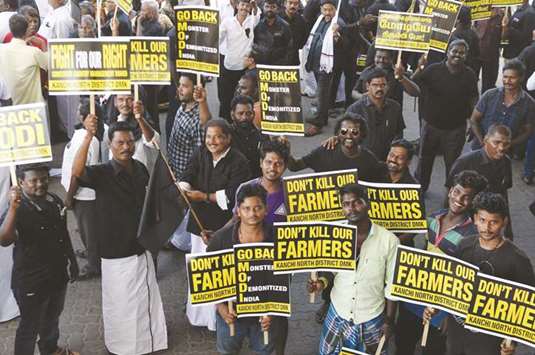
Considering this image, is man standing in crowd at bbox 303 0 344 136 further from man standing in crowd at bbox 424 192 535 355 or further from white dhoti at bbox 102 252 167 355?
man standing in crowd at bbox 424 192 535 355

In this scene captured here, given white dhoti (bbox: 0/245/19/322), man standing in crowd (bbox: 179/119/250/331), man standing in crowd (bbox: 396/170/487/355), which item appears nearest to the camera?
man standing in crowd (bbox: 396/170/487/355)

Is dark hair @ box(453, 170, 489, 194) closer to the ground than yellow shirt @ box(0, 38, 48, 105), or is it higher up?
closer to the ground

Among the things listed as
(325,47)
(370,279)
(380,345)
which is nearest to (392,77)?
(325,47)

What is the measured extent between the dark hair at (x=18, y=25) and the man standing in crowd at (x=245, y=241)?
466cm

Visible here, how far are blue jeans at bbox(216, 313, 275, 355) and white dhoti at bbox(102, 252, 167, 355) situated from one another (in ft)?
3.38

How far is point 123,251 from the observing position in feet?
19.6

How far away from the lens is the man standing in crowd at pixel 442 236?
546cm

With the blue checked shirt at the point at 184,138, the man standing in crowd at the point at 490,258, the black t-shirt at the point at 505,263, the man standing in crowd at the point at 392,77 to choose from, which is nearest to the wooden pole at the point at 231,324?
the man standing in crowd at the point at 490,258

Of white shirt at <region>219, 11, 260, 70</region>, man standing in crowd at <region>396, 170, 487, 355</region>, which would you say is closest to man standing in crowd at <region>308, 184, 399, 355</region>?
man standing in crowd at <region>396, 170, 487, 355</region>

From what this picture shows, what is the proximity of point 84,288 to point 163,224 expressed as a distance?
1.95 m

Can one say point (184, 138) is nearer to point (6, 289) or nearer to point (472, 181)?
point (6, 289)

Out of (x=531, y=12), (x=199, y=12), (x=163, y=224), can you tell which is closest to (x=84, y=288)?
(x=163, y=224)

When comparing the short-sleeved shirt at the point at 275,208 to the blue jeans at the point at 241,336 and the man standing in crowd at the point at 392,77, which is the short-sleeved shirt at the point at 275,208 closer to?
the blue jeans at the point at 241,336

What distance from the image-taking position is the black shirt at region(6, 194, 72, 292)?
18.1 feet
